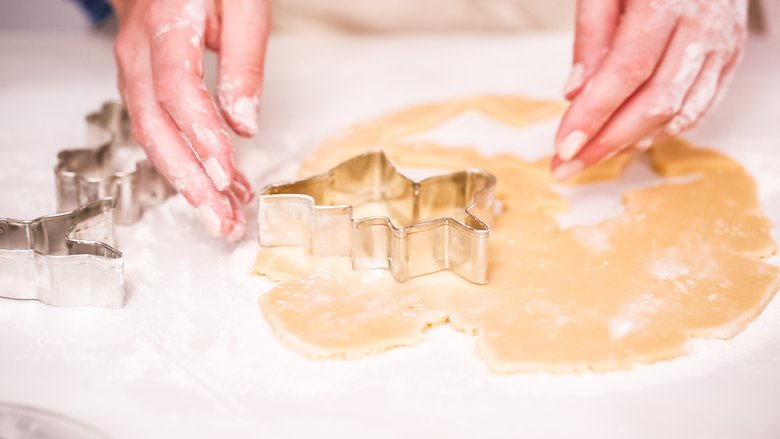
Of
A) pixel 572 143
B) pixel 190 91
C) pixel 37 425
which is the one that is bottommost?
pixel 37 425

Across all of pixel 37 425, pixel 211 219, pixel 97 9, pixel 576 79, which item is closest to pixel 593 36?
pixel 576 79

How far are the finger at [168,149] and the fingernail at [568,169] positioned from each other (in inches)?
21.4

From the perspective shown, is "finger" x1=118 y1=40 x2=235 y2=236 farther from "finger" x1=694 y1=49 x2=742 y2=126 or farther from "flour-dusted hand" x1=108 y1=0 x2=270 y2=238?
"finger" x1=694 y1=49 x2=742 y2=126

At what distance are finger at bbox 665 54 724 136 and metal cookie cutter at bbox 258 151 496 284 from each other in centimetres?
38

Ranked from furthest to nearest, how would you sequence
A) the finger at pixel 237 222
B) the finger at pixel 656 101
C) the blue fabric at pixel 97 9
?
1. the blue fabric at pixel 97 9
2. the finger at pixel 656 101
3. the finger at pixel 237 222

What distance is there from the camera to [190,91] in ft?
4.06

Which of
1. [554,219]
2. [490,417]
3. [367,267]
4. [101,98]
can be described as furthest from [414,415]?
[101,98]

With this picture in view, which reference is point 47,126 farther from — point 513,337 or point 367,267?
point 513,337

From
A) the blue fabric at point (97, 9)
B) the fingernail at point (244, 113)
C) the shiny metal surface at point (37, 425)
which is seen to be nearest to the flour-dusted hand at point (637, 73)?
the fingernail at point (244, 113)

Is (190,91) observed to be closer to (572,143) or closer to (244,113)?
(244,113)

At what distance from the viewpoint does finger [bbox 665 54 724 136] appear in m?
1.38

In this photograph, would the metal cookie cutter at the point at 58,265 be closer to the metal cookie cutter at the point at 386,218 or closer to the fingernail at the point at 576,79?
the metal cookie cutter at the point at 386,218

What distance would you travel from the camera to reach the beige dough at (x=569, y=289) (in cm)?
101

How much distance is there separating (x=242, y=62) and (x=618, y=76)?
617 millimetres
